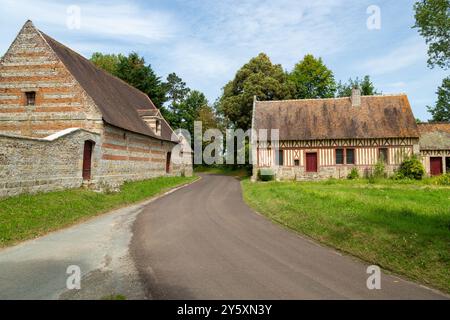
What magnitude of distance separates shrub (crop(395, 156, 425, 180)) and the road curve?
1692 centimetres

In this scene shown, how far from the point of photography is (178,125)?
4138 centimetres

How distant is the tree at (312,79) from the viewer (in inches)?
1518

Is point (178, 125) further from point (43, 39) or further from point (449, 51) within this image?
point (449, 51)

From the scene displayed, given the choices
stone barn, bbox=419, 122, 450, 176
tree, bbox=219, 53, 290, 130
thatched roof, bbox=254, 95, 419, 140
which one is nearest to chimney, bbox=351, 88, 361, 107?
thatched roof, bbox=254, 95, 419, 140

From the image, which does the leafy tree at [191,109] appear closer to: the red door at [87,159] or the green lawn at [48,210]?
the red door at [87,159]

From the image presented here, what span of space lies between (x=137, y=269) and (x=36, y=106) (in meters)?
14.1

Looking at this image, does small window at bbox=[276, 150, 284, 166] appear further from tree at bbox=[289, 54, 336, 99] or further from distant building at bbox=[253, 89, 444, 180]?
tree at bbox=[289, 54, 336, 99]

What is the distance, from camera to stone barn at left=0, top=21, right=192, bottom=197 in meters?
11.1

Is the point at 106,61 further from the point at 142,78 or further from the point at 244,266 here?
the point at 244,266

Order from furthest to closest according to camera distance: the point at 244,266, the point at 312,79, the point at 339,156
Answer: the point at 312,79 < the point at 339,156 < the point at 244,266

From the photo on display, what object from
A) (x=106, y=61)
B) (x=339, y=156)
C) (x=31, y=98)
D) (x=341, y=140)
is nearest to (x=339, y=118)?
(x=341, y=140)

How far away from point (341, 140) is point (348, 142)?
54 cm

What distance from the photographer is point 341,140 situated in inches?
909
